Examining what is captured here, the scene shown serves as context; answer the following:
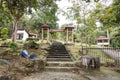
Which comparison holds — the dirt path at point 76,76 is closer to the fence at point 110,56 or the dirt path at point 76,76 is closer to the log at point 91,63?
the log at point 91,63

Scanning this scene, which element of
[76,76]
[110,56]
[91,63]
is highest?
[91,63]

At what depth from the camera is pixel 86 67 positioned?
24.8 feet

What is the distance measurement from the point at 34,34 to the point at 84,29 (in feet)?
70.6

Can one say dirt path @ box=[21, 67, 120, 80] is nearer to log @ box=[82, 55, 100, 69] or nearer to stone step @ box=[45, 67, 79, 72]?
stone step @ box=[45, 67, 79, 72]

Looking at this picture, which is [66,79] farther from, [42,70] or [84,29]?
[84,29]

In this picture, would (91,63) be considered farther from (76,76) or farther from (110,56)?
(110,56)

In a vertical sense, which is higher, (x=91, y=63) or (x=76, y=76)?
(x=91, y=63)

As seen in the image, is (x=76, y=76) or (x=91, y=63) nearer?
(x=76, y=76)

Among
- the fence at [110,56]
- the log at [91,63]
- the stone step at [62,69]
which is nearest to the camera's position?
the stone step at [62,69]

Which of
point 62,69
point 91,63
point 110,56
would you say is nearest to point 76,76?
point 62,69

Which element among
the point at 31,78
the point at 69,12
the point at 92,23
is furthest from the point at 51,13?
the point at 31,78

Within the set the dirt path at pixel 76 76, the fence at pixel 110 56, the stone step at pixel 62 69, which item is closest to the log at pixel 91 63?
the stone step at pixel 62 69

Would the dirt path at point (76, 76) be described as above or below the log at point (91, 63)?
below

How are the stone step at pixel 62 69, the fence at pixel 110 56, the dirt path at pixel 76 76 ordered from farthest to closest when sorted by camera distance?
the fence at pixel 110 56 → the stone step at pixel 62 69 → the dirt path at pixel 76 76
